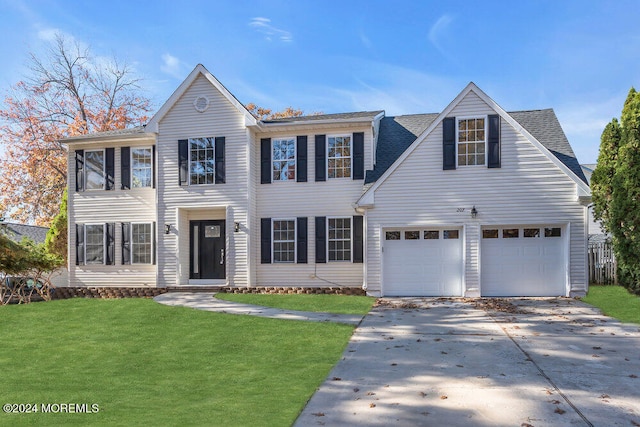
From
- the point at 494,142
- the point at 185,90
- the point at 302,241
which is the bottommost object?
the point at 302,241

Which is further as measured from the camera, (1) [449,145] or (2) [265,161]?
(2) [265,161]

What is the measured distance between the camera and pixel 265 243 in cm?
1564

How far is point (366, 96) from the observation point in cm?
2388

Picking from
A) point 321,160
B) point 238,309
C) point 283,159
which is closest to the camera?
point 238,309

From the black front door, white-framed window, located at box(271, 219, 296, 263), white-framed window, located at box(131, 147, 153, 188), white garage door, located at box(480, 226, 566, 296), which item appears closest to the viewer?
white garage door, located at box(480, 226, 566, 296)

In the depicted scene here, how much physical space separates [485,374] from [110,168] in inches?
620

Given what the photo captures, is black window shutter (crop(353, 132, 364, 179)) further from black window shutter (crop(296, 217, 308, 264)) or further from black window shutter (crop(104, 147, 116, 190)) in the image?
black window shutter (crop(104, 147, 116, 190))

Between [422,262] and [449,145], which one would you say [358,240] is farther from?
[449,145]

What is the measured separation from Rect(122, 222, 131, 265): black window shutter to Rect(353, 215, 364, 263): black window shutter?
28.2 feet

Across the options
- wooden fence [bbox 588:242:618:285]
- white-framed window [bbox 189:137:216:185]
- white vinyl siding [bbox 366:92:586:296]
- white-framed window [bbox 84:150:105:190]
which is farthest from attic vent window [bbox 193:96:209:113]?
wooden fence [bbox 588:242:618:285]

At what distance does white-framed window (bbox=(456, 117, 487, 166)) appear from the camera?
13508 mm

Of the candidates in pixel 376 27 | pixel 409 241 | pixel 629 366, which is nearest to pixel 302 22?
pixel 376 27

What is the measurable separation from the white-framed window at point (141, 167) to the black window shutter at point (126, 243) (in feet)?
5.24

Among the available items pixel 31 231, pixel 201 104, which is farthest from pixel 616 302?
pixel 31 231
